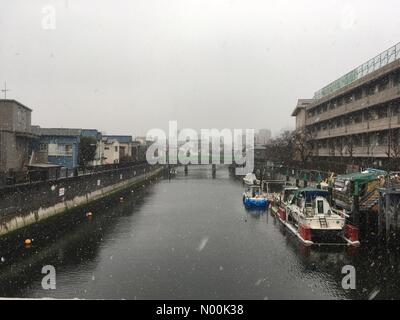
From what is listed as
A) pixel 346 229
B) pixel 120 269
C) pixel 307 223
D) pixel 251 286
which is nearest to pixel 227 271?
pixel 251 286

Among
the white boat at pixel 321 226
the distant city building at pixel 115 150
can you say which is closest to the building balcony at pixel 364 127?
the white boat at pixel 321 226

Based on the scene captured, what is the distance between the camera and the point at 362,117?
45.9 m

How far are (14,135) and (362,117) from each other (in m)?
36.7

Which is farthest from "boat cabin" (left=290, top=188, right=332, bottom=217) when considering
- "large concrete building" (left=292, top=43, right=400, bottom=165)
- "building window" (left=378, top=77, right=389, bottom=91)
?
"building window" (left=378, top=77, right=389, bottom=91)

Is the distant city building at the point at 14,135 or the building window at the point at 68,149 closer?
the distant city building at the point at 14,135

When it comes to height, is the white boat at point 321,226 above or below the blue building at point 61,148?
below

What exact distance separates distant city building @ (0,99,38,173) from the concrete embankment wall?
6.59 meters

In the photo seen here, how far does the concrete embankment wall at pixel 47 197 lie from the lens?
21.7 meters

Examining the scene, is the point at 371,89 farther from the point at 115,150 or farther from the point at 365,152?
the point at 115,150

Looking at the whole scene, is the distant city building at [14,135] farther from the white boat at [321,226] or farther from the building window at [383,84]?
the building window at [383,84]

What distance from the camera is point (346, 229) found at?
856 inches

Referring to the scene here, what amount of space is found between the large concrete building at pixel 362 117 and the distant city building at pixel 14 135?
32.7m

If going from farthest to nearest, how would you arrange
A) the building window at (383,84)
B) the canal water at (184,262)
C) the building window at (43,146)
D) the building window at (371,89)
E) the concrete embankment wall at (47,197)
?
the building window at (43,146) → the building window at (371,89) → the building window at (383,84) → the concrete embankment wall at (47,197) → the canal water at (184,262)

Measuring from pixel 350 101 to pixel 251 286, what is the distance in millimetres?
40794
